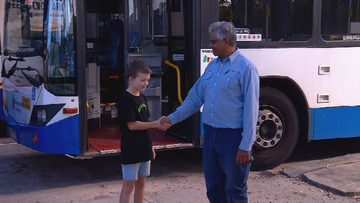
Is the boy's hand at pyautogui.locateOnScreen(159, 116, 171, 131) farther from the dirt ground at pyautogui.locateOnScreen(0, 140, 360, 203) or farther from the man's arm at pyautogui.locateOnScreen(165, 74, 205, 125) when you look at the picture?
the dirt ground at pyautogui.locateOnScreen(0, 140, 360, 203)

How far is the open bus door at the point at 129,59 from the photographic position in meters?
6.99

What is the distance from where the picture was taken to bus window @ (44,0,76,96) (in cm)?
607

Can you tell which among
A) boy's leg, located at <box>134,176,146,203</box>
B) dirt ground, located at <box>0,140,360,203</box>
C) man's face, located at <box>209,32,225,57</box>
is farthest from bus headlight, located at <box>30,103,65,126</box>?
man's face, located at <box>209,32,225,57</box>

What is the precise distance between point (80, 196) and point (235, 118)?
2600 mm

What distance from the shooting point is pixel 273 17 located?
700 centimetres

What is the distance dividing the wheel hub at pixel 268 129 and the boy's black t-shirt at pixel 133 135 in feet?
8.74

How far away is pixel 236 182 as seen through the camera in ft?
13.6

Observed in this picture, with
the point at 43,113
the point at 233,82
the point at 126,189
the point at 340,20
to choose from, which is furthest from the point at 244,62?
the point at 340,20

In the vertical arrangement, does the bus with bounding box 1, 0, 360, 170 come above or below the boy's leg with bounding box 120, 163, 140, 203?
above

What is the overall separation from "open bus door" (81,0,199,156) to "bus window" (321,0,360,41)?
78.0 inches

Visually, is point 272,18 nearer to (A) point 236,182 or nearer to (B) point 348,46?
(B) point 348,46

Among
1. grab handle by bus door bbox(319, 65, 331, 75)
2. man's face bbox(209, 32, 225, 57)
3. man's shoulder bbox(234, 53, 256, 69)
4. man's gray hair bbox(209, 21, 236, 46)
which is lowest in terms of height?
grab handle by bus door bbox(319, 65, 331, 75)

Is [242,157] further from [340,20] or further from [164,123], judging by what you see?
[340,20]

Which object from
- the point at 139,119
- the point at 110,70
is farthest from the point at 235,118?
the point at 110,70
